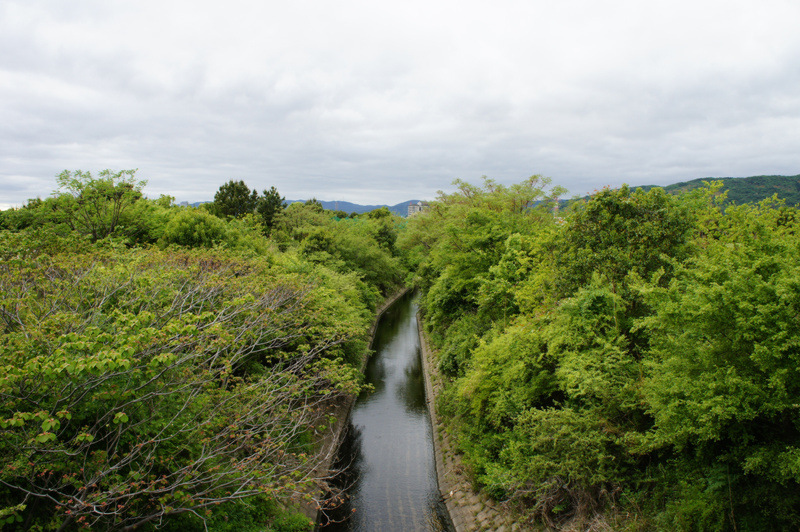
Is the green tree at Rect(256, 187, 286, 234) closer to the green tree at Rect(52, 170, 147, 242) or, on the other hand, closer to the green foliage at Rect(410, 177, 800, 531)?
the green tree at Rect(52, 170, 147, 242)

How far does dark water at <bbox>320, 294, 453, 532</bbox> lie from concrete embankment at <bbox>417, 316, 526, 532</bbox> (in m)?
0.40

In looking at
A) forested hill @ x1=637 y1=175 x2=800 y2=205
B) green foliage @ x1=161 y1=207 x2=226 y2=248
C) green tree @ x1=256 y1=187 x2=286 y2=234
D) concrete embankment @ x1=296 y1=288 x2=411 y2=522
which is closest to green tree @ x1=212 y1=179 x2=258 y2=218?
green tree @ x1=256 y1=187 x2=286 y2=234

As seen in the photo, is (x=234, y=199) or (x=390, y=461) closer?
(x=390, y=461)

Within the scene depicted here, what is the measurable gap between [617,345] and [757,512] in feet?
16.2

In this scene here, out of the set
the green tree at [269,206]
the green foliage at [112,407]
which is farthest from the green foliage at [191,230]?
the green tree at [269,206]

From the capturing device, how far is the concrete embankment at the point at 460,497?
13.4 meters

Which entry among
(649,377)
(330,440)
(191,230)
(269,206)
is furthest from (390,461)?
(269,206)

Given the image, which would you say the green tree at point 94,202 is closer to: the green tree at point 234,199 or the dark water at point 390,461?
the dark water at point 390,461

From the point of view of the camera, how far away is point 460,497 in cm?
1568

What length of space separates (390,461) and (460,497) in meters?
4.38

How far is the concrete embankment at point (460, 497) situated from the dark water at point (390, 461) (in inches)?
15.6

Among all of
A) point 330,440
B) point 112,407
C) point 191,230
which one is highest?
point 191,230

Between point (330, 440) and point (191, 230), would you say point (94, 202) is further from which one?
point (330, 440)

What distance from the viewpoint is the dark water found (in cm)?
1533
